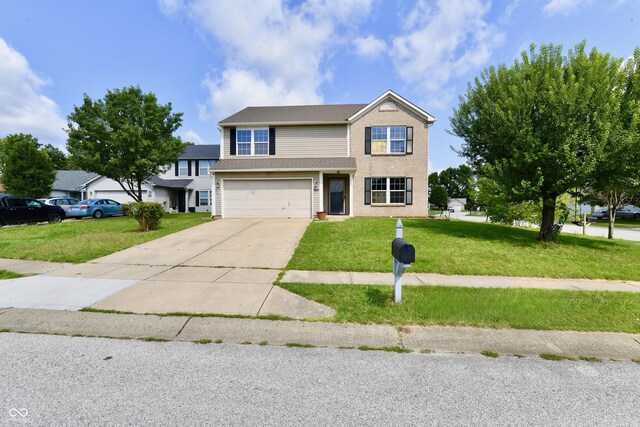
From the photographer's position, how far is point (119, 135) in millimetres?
17172

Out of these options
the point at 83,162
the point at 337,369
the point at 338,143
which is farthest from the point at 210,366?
the point at 83,162

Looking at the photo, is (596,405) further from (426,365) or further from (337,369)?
(337,369)

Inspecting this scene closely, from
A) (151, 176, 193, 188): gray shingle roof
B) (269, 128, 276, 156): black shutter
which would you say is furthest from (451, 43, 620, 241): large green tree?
(151, 176, 193, 188): gray shingle roof

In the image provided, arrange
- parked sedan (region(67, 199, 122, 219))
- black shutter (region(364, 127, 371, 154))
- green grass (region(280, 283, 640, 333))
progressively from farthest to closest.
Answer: parked sedan (region(67, 199, 122, 219)), black shutter (region(364, 127, 371, 154)), green grass (region(280, 283, 640, 333))

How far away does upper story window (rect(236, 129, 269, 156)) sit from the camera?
17859 millimetres

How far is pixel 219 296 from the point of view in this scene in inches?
193

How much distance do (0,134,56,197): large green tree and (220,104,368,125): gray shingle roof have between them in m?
21.4

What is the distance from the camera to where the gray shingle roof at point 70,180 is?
3269cm

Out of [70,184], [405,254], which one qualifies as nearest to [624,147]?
[405,254]

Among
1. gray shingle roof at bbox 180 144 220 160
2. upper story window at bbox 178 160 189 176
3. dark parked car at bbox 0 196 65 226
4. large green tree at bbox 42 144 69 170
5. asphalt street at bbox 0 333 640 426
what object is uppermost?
large green tree at bbox 42 144 69 170

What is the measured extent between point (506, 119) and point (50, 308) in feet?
41.3

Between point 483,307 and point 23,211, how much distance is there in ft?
68.4

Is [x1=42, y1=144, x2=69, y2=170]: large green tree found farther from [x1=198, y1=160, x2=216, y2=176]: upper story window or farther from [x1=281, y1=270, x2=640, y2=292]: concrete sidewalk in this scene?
[x1=281, y1=270, x2=640, y2=292]: concrete sidewalk

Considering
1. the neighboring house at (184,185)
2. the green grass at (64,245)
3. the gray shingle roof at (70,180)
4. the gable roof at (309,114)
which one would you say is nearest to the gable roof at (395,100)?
the gable roof at (309,114)
